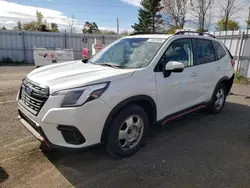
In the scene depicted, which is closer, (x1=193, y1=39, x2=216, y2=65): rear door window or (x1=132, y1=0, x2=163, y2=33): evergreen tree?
(x1=193, y1=39, x2=216, y2=65): rear door window

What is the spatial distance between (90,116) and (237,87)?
783 cm

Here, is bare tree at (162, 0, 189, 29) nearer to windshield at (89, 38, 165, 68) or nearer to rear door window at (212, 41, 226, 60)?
rear door window at (212, 41, 226, 60)

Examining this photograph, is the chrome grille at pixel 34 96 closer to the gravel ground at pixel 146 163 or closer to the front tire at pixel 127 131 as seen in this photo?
the gravel ground at pixel 146 163

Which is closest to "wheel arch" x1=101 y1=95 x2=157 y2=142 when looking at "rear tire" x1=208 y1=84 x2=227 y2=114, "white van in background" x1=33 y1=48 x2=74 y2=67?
"rear tire" x1=208 y1=84 x2=227 y2=114

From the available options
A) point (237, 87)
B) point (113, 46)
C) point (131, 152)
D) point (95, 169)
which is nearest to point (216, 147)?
point (131, 152)

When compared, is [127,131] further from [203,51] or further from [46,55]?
[46,55]

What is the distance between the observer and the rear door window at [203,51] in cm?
424

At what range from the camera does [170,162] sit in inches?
123

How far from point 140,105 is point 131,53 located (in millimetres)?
933

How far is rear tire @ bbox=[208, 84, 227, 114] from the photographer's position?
16.6ft

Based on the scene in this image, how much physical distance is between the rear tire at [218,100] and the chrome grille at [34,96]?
380 centimetres

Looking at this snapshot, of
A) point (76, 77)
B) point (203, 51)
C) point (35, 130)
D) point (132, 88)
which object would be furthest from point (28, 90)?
point (203, 51)

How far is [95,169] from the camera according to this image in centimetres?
292

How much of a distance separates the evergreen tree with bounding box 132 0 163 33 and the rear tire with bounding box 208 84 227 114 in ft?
111
